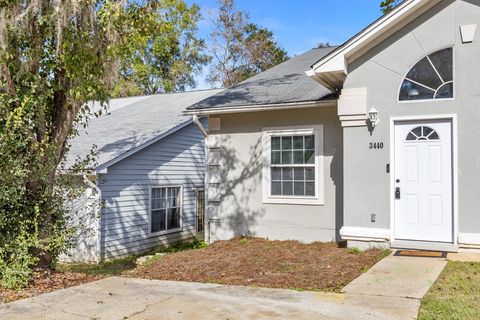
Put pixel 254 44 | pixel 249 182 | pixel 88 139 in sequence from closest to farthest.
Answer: pixel 249 182 → pixel 88 139 → pixel 254 44

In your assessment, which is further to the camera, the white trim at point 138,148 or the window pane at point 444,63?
the white trim at point 138,148

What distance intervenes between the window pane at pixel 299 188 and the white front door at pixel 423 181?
2.30 metres

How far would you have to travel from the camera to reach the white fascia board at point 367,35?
7.92 m

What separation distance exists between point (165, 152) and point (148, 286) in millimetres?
8697

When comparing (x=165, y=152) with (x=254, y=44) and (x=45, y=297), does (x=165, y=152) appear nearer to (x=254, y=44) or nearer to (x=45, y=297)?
(x=45, y=297)

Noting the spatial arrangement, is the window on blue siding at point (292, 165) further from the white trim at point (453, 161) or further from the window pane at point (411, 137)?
the window pane at point (411, 137)

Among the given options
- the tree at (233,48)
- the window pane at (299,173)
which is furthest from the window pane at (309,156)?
the tree at (233,48)

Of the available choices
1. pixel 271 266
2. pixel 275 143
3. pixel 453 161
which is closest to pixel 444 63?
pixel 453 161

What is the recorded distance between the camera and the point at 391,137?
8336mm

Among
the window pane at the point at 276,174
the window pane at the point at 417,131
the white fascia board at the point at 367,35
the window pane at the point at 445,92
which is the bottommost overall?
the window pane at the point at 276,174

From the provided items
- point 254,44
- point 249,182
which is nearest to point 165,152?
point 249,182

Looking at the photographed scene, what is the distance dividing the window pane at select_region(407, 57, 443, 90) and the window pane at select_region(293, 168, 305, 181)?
3.06 meters

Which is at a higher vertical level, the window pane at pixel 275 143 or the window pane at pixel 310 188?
the window pane at pixel 275 143

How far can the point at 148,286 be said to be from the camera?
6.43m
